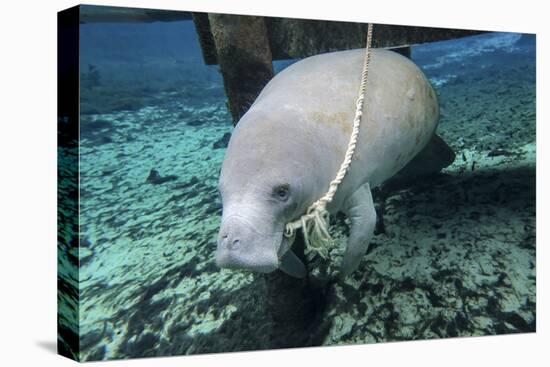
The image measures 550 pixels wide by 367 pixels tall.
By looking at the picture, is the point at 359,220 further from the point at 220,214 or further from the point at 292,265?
the point at 220,214

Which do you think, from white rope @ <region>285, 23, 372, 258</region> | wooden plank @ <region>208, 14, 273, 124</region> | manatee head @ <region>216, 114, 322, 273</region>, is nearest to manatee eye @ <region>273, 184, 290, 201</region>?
manatee head @ <region>216, 114, 322, 273</region>

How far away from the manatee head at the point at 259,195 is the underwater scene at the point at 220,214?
3.88ft

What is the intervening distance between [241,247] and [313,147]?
926mm

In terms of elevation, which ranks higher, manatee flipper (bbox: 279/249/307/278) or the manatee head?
the manatee head

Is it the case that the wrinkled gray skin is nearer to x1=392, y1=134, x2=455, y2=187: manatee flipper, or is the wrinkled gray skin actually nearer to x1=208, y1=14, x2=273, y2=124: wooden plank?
x1=392, y1=134, x2=455, y2=187: manatee flipper

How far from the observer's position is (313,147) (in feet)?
10.9

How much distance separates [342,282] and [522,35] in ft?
10.7

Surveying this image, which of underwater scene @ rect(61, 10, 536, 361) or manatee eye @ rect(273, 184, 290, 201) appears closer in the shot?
manatee eye @ rect(273, 184, 290, 201)

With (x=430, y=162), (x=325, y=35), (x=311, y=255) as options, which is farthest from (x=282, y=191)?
(x=430, y=162)

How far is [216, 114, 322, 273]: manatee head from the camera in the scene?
2752mm

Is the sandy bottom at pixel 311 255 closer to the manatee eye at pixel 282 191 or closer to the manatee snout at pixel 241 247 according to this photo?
the manatee snout at pixel 241 247

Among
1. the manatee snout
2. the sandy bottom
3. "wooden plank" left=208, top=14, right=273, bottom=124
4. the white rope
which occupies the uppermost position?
"wooden plank" left=208, top=14, right=273, bottom=124

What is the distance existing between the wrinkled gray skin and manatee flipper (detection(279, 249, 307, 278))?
11 millimetres

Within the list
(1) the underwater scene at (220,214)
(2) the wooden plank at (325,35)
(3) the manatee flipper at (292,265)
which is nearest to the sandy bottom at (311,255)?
(1) the underwater scene at (220,214)
